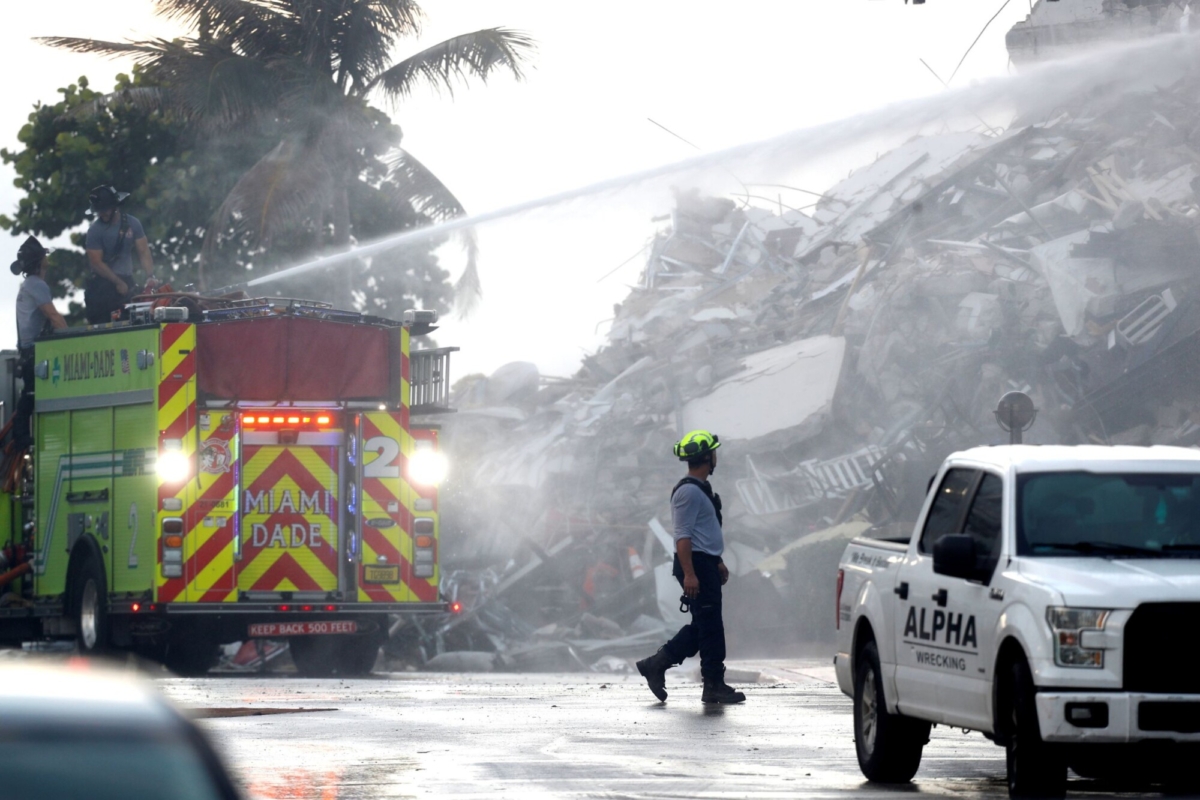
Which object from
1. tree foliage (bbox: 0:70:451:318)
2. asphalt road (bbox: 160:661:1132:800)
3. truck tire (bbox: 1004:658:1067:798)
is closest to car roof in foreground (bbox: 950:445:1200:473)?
truck tire (bbox: 1004:658:1067:798)

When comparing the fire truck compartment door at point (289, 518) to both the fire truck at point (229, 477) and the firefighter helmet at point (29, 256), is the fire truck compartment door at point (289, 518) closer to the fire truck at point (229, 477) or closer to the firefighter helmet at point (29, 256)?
the fire truck at point (229, 477)

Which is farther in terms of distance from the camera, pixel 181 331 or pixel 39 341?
pixel 39 341

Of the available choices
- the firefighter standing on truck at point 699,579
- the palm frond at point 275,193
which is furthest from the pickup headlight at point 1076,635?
the palm frond at point 275,193

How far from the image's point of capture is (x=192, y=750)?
337cm

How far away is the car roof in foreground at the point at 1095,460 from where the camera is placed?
8453 mm

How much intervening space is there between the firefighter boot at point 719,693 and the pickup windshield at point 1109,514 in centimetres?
478

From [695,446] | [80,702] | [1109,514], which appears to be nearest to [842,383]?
[695,446]

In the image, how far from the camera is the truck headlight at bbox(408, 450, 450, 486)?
16781mm

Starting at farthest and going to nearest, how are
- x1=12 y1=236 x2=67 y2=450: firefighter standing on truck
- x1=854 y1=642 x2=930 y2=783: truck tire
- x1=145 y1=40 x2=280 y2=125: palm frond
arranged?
x1=145 y1=40 x2=280 y2=125: palm frond
x1=12 y1=236 x2=67 y2=450: firefighter standing on truck
x1=854 y1=642 x2=930 y2=783: truck tire

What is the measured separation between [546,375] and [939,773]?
21.2 meters

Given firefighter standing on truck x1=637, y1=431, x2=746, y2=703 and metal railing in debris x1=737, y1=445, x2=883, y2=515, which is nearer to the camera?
firefighter standing on truck x1=637, y1=431, x2=746, y2=703

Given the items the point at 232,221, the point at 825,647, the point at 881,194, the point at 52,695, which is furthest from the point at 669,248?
the point at 52,695

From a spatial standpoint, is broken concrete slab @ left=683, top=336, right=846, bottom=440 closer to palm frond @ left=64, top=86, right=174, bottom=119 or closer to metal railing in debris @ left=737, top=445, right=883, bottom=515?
metal railing in debris @ left=737, top=445, right=883, bottom=515

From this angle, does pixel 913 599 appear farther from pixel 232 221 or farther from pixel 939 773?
pixel 232 221
